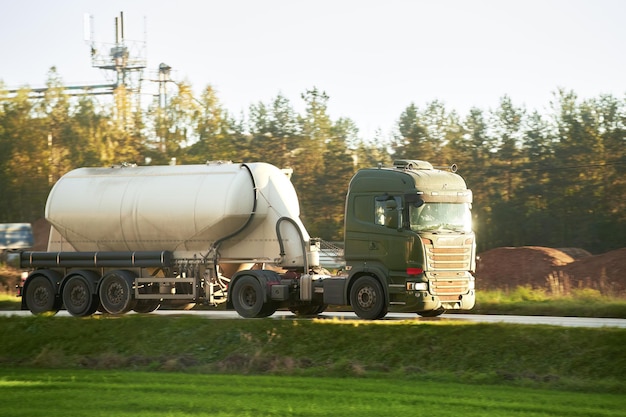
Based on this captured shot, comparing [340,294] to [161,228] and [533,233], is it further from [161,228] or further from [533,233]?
[533,233]

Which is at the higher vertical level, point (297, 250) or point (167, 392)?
point (297, 250)

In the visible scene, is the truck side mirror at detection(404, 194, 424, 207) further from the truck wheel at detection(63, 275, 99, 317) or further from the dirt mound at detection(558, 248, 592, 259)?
the dirt mound at detection(558, 248, 592, 259)

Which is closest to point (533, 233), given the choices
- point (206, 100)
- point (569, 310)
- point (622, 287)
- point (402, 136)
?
point (402, 136)

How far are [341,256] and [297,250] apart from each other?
1246 millimetres

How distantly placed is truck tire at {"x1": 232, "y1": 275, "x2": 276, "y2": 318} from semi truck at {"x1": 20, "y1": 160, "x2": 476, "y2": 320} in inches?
1.2

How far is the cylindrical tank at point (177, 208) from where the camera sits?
1050 inches

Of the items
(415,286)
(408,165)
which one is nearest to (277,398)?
(415,286)

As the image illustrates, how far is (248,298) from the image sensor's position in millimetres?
26172

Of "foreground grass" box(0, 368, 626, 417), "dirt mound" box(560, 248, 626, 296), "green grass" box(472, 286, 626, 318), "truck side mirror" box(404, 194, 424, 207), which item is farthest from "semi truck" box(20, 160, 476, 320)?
"dirt mound" box(560, 248, 626, 296)

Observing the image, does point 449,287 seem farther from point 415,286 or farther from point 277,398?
point 277,398

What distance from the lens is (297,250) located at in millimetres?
26531

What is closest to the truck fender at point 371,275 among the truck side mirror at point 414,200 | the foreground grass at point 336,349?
the truck side mirror at point 414,200

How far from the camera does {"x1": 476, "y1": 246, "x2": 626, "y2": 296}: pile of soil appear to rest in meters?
43.7

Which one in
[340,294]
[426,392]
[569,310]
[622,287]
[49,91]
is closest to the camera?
[426,392]
